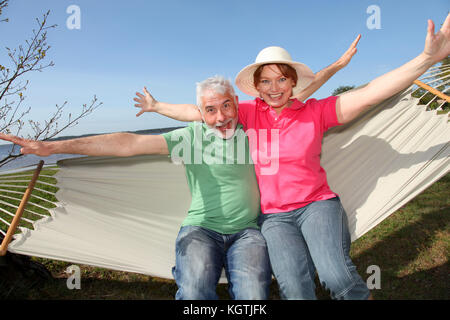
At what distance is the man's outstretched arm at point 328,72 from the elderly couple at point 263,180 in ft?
0.64

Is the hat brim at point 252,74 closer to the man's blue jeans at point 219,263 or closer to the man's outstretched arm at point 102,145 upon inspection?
the man's outstretched arm at point 102,145

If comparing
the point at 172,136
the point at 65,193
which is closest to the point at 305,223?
the point at 172,136

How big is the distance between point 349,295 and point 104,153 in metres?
1.48

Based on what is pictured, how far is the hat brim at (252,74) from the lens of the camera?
1989 millimetres

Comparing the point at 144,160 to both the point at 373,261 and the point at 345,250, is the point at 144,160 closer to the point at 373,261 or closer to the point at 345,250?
the point at 345,250

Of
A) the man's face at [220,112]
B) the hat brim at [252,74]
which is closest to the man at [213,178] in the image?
the man's face at [220,112]

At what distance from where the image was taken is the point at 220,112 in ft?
6.05

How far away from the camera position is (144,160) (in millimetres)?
2119

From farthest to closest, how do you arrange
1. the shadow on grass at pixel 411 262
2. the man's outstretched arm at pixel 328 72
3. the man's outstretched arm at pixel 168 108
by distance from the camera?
1. the shadow on grass at pixel 411 262
2. the man's outstretched arm at pixel 328 72
3. the man's outstretched arm at pixel 168 108

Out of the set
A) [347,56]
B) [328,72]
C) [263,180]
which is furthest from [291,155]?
[347,56]

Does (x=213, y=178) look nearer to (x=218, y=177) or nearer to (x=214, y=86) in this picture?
(x=218, y=177)

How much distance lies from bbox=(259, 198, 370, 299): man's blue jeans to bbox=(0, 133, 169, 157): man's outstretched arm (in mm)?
805

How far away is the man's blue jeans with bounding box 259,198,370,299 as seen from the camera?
5.12 feet

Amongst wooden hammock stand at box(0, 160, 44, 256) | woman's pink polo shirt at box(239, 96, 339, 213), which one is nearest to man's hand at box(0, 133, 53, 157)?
wooden hammock stand at box(0, 160, 44, 256)
